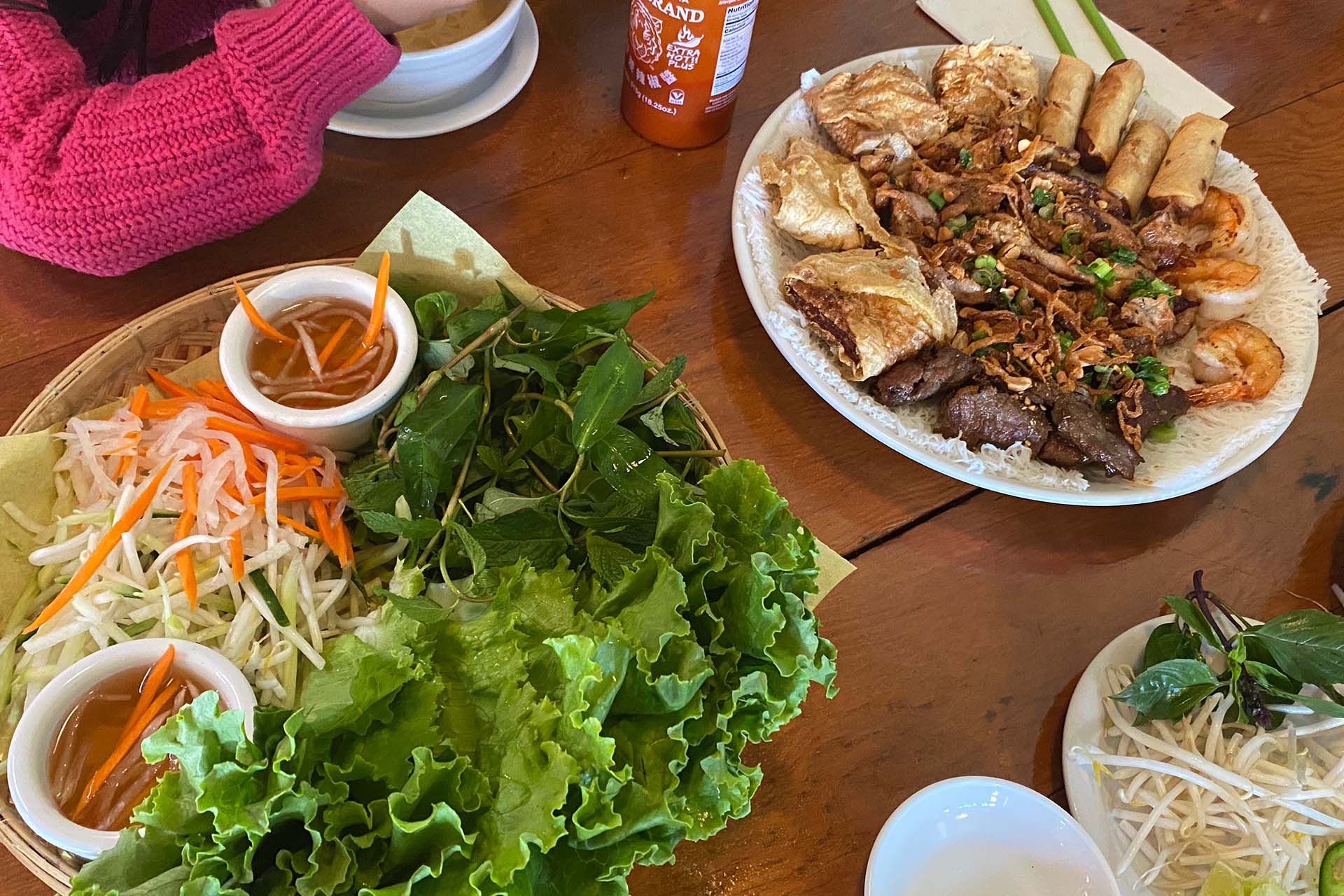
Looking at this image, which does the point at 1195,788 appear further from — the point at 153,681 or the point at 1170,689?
the point at 153,681

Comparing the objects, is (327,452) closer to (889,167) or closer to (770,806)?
(770,806)

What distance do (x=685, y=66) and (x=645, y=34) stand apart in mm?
78

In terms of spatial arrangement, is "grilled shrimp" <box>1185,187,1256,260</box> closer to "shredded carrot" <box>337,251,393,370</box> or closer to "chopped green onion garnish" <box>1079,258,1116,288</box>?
"chopped green onion garnish" <box>1079,258,1116,288</box>

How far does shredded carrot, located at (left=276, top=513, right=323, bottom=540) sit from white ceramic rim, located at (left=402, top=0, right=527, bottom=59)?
70 cm

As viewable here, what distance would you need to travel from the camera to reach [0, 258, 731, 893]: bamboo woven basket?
3.48ft

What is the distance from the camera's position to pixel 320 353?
1097 mm

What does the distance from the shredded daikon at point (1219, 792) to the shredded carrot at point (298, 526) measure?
3.22ft

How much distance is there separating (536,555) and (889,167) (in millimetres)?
1003

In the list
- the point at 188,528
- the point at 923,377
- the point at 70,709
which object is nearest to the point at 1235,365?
the point at 923,377

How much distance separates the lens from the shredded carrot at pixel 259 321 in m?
1.04

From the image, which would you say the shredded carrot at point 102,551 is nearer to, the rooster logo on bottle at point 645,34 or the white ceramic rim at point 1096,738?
the rooster logo on bottle at point 645,34

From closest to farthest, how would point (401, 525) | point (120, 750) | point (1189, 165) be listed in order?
1. point (120, 750)
2. point (401, 525)
3. point (1189, 165)

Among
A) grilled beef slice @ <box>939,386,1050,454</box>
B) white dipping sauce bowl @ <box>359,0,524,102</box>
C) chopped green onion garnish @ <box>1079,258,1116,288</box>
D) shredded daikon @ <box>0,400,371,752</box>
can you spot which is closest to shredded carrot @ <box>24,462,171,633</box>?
shredded daikon @ <box>0,400,371,752</box>

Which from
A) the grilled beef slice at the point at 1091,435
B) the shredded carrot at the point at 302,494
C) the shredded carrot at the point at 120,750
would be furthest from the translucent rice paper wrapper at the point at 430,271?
the grilled beef slice at the point at 1091,435
